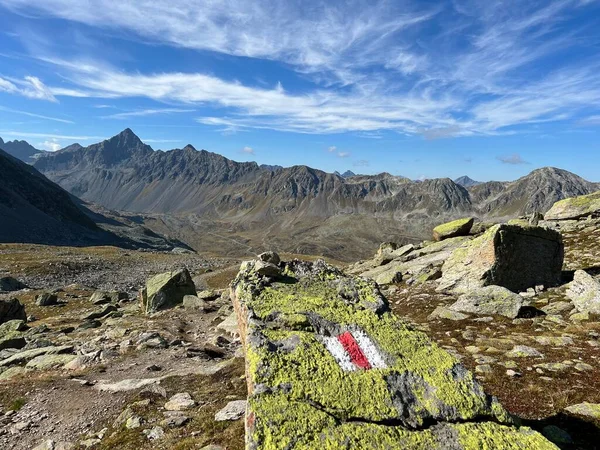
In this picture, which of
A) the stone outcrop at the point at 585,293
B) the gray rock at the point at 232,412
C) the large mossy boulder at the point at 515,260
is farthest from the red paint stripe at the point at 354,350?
the large mossy boulder at the point at 515,260

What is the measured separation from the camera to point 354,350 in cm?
747

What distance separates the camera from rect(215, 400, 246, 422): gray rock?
29.6 ft

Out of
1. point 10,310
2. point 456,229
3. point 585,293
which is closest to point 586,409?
point 585,293

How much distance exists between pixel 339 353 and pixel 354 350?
14.0 inches

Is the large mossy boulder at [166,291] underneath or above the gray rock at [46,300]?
above

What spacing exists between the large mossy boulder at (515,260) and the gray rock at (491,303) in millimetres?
3062

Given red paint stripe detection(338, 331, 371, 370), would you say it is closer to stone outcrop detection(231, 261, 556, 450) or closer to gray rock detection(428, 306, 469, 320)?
stone outcrop detection(231, 261, 556, 450)

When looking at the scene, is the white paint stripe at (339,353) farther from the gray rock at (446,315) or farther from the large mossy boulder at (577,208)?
the large mossy boulder at (577,208)

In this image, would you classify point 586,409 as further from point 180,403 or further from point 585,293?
point 585,293

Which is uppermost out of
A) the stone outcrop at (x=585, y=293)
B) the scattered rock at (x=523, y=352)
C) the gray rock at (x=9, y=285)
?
the stone outcrop at (x=585, y=293)

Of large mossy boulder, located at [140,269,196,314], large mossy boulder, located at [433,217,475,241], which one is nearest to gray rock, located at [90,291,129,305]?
large mossy boulder, located at [140,269,196,314]

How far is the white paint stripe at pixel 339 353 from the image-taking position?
23.0 ft

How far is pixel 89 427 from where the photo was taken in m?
10.1

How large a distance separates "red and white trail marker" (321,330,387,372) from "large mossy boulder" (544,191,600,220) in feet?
158
